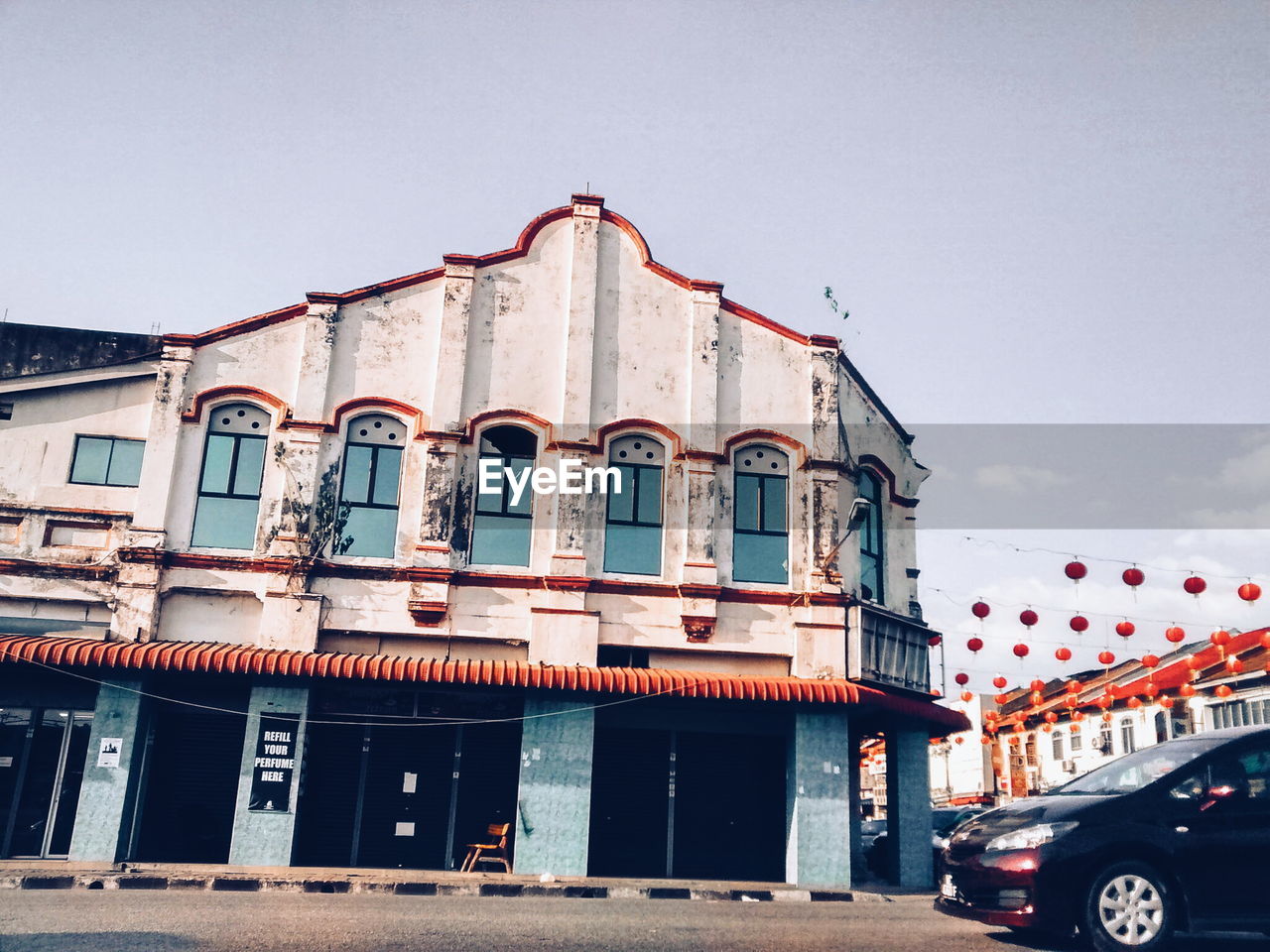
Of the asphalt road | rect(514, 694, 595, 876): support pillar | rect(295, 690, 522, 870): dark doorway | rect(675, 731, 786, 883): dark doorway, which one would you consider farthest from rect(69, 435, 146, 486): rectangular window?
rect(675, 731, 786, 883): dark doorway

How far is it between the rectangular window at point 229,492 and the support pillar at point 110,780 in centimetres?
272

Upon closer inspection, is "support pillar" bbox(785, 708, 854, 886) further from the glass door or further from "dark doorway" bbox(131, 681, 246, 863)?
the glass door

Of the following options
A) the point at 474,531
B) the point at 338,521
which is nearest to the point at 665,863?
the point at 474,531

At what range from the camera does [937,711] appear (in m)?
19.3

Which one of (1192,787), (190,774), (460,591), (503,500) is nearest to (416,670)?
(460,591)

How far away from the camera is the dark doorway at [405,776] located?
1752 cm

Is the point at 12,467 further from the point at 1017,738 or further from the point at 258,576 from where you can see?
the point at 1017,738

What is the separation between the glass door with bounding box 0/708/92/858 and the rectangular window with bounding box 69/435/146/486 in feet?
12.8

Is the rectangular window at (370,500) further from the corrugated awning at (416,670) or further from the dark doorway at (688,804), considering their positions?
the dark doorway at (688,804)

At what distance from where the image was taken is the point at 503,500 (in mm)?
18734

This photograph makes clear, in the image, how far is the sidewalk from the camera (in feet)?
48.7

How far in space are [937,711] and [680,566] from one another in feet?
18.0

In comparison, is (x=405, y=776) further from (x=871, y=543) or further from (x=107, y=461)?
(x=871, y=543)

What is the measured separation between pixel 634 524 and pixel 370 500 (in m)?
4.61
